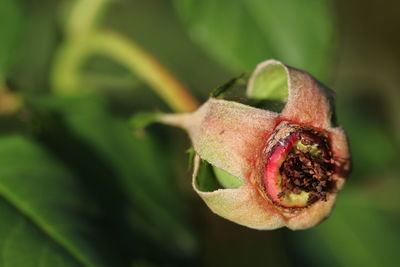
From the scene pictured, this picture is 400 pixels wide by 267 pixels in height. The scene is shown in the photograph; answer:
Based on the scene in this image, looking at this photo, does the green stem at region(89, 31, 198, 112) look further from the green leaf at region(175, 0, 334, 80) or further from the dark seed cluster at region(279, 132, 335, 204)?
the dark seed cluster at region(279, 132, 335, 204)

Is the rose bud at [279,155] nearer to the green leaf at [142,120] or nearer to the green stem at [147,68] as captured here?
the green leaf at [142,120]

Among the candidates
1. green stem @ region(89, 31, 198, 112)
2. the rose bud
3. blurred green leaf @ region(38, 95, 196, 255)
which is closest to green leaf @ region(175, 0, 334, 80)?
green stem @ region(89, 31, 198, 112)

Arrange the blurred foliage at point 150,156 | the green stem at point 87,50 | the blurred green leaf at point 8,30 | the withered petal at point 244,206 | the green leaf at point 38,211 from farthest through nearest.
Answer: the green stem at point 87,50 < the blurred green leaf at point 8,30 < the blurred foliage at point 150,156 < the green leaf at point 38,211 < the withered petal at point 244,206

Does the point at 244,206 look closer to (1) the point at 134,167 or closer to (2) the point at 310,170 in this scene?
(2) the point at 310,170

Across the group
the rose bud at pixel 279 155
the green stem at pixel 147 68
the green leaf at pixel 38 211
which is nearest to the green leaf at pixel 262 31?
the green stem at pixel 147 68

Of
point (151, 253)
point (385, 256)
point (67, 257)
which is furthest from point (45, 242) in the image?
point (385, 256)

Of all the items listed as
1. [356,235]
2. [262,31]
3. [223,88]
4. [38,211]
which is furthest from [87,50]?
[356,235]
